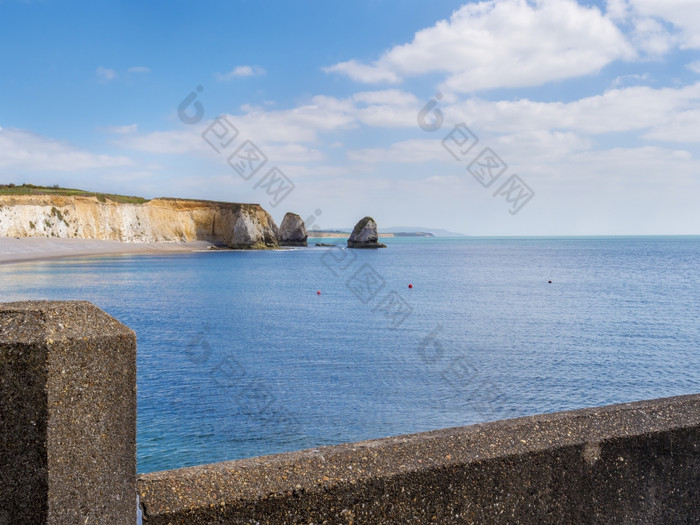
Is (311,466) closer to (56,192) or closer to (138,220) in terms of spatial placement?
(56,192)

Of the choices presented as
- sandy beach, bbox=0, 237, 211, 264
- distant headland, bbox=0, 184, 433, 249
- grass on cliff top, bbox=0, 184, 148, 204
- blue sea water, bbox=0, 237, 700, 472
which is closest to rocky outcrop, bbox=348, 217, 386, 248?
distant headland, bbox=0, 184, 433, 249

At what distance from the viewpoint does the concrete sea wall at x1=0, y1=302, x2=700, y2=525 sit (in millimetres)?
1917

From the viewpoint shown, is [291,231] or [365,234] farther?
[291,231]

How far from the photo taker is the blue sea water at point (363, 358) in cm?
1448

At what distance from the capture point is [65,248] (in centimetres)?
8512

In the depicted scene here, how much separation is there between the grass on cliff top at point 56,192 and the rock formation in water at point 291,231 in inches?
1840

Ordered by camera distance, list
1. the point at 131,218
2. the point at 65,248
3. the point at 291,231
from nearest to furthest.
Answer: the point at 65,248
the point at 131,218
the point at 291,231

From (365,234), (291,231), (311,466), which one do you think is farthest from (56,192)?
(311,466)

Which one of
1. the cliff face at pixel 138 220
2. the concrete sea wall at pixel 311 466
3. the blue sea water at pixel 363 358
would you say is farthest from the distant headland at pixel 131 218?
the concrete sea wall at pixel 311 466

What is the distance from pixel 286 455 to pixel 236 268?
73095mm

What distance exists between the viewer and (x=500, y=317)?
3397 cm

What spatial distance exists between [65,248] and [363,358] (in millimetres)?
75746

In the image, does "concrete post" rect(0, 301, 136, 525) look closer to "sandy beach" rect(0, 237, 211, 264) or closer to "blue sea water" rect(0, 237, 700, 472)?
"blue sea water" rect(0, 237, 700, 472)

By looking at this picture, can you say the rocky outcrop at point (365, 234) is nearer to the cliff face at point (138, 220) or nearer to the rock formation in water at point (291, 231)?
the rock formation in water at point (291, 231)
